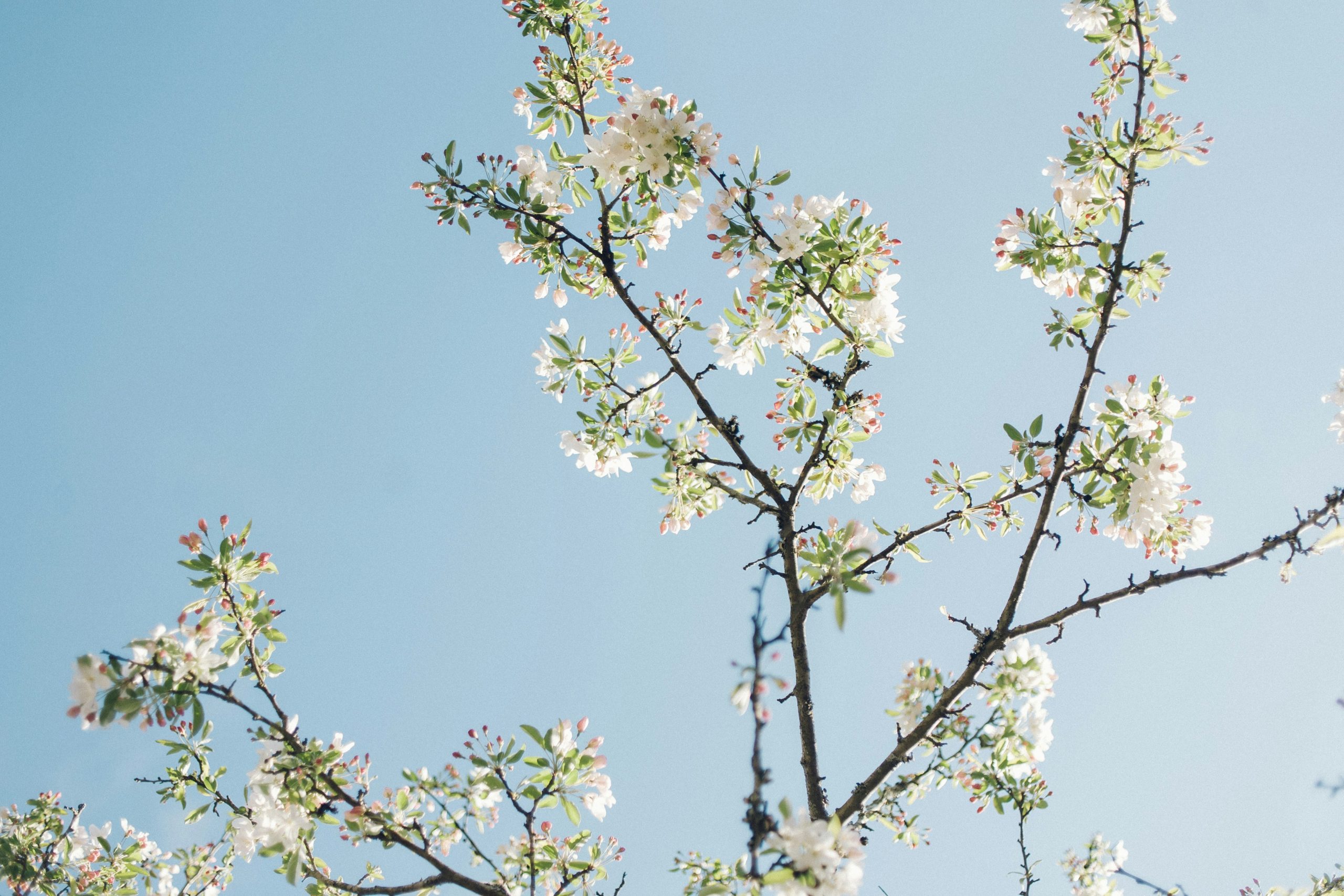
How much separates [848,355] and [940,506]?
2.82 ft

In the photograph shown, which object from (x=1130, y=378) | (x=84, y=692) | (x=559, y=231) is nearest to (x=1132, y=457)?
(x=1130, y=378)

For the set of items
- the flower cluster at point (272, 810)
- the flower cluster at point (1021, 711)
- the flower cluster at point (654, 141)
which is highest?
the flower cluster at point (654, 141)

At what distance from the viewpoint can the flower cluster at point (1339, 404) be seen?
366 cm

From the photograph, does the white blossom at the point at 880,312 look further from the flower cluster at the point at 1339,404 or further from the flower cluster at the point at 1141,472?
the flower cluster at the point at 1339,404

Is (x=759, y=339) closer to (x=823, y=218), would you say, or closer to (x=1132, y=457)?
(x=823, y=218)

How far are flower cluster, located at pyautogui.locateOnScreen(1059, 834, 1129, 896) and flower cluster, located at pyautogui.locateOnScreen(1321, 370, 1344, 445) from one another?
3058mm

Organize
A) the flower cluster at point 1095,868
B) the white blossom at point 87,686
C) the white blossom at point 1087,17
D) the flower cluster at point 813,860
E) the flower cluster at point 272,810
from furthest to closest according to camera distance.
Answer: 1. the flower cluster at point 1095,868
2. the white blossom at point 1087,17
3. the flower cluster at point 272,810
4. the white blossom at point 87,686
5. the flower cluster at point 813,860

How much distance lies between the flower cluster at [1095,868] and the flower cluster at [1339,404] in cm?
306

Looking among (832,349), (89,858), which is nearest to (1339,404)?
(832,349)

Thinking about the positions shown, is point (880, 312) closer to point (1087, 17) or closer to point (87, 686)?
point (1087, 17)

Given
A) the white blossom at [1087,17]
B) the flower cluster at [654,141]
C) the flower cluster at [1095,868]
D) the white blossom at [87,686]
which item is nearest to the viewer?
the white blossom at [87,686]

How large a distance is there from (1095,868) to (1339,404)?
3.40 meters

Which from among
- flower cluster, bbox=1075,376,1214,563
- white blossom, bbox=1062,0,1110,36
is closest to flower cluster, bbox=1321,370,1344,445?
flower cluster, bbox=1075,376,1214,563

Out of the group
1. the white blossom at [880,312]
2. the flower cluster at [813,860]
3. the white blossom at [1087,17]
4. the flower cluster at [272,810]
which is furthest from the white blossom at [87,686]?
the white blossom at [1087,17]
